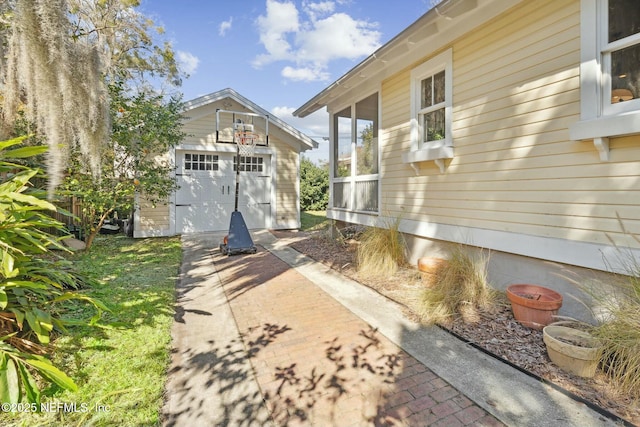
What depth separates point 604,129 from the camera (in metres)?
2.53

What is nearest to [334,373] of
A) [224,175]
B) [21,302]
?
[21,302]

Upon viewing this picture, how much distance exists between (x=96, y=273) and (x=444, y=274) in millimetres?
5005

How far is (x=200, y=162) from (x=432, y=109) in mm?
6717

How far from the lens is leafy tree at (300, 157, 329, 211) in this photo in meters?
17.1

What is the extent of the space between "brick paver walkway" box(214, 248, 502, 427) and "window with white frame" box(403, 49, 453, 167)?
8.64ft

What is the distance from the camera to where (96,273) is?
15.1ft

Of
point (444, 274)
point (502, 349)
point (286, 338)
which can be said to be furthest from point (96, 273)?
point (502, 349)

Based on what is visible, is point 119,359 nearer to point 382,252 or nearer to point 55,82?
point 55,82

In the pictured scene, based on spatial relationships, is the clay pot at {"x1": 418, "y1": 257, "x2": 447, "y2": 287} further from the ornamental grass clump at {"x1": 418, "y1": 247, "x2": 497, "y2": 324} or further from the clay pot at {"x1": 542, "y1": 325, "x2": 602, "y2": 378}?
the clay pot at {"x1": 542, "y1": 325, "x2": 602, "y2": 378}

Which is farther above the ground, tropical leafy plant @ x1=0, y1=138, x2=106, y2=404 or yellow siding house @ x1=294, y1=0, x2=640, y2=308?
Answer: yellow siding house @ x1=294, y1=0, x2=640, y2=308

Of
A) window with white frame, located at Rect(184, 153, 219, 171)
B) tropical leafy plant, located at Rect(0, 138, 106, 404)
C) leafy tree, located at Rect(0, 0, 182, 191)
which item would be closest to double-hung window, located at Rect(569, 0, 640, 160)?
tropical leafy plant, located at Rect(0, 138, 106, 404)

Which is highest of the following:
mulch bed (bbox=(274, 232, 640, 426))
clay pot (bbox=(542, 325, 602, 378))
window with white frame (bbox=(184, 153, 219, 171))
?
window with white frame (bbox=(184, 153, 219, 171))

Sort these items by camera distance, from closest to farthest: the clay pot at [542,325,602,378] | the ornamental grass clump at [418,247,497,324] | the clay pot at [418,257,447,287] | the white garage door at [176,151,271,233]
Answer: the clay pot at [542,325,602,378], the ornamental grass clump at [418,247,497,324], the clay pot at [418,257,447,287], the white garage door at [176,151,271,233]

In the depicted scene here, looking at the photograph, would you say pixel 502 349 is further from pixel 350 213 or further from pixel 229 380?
pixel 350 213
